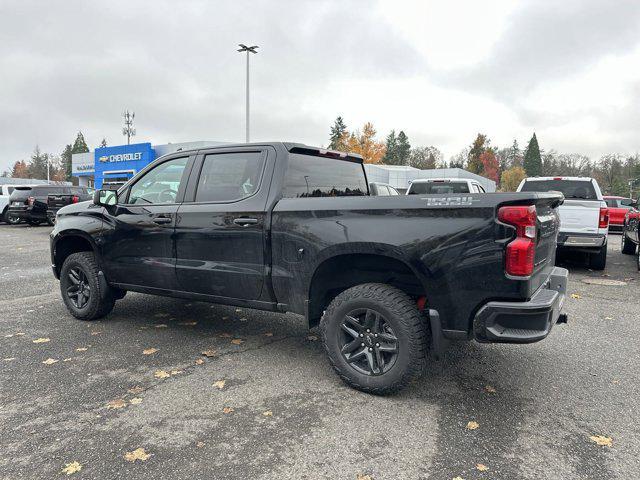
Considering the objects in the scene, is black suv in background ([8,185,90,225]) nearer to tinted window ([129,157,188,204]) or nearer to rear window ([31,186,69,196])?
rear window ([31,186,69,196])

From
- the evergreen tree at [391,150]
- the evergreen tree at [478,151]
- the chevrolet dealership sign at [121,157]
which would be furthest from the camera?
the evergreen tree at [391,150]

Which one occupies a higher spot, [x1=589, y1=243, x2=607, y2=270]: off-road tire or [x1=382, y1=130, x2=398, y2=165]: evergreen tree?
[x1=382, y1=130, x2=398, y2=165]: evergreen tree

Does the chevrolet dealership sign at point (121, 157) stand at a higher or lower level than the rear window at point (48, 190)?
higher

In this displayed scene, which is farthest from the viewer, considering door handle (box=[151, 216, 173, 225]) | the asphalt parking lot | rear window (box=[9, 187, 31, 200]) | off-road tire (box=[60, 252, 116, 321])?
rear window (box=[9, 187, 31, 200])

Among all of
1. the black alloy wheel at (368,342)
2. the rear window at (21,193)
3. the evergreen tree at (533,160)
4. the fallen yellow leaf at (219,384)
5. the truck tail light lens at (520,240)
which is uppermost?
the evergreen tree at (533,160)

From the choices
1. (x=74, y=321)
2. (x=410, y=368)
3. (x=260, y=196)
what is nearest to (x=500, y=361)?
(x=410, y=368)

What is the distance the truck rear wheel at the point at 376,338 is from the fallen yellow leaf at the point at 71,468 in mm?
1821

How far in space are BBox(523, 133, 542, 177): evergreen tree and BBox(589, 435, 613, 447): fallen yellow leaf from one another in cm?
9801

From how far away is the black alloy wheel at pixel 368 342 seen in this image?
338 centimetres

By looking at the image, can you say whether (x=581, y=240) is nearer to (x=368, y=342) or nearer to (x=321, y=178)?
(x=321, y=178)

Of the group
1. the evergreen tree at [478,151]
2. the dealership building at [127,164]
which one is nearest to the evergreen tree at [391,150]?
the evergreen tree at [478,151]

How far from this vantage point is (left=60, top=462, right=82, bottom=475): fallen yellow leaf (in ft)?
8.24

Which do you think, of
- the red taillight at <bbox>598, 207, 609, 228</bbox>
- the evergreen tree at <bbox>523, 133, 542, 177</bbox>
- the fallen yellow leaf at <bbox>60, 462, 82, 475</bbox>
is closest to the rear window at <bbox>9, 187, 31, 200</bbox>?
the fallen yellow leaf at <bbox>60, 462, 82, 475</bbox>

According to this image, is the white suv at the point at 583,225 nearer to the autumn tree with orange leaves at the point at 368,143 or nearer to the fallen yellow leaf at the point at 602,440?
the fallen yellow leaf at the point at 602,440
